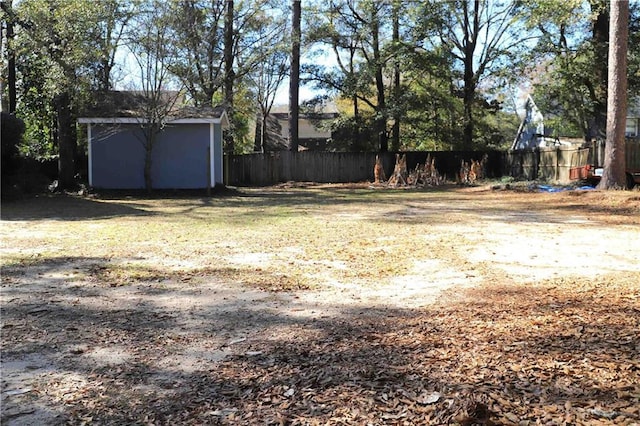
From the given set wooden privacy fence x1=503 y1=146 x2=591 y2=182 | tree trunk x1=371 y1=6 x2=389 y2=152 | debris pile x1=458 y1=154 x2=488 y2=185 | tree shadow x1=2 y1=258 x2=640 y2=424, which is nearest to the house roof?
debris pile x1=458 y1=154 x2=488 y2=185

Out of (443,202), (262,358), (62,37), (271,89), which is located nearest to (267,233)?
(262,358)

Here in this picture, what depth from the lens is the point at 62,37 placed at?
16.3 m

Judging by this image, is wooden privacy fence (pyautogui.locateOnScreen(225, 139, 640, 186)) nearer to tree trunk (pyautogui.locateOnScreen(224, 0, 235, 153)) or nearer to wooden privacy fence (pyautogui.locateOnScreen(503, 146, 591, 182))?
wooden privacy fence (pyautogui.locateOnScreen(503, 146, 591, 182))

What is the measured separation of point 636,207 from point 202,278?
32.2 ft

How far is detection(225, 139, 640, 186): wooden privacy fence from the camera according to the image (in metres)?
24.5

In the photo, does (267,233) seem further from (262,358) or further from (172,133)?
(172,133)

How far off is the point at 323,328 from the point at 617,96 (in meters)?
13.5

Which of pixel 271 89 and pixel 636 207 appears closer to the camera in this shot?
pixel 636 207

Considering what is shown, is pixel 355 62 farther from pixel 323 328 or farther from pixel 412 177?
pixel 323 328

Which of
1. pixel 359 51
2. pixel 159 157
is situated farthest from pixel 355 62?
pixel 159 157

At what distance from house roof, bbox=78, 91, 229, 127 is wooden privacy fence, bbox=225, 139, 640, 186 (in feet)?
20.0

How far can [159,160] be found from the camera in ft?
62.3

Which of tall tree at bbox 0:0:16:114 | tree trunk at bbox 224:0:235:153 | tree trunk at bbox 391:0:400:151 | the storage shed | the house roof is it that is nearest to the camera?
tall tree at bbox 0:0:16:114

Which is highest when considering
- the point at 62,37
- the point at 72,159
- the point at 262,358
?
the point at 62,37
